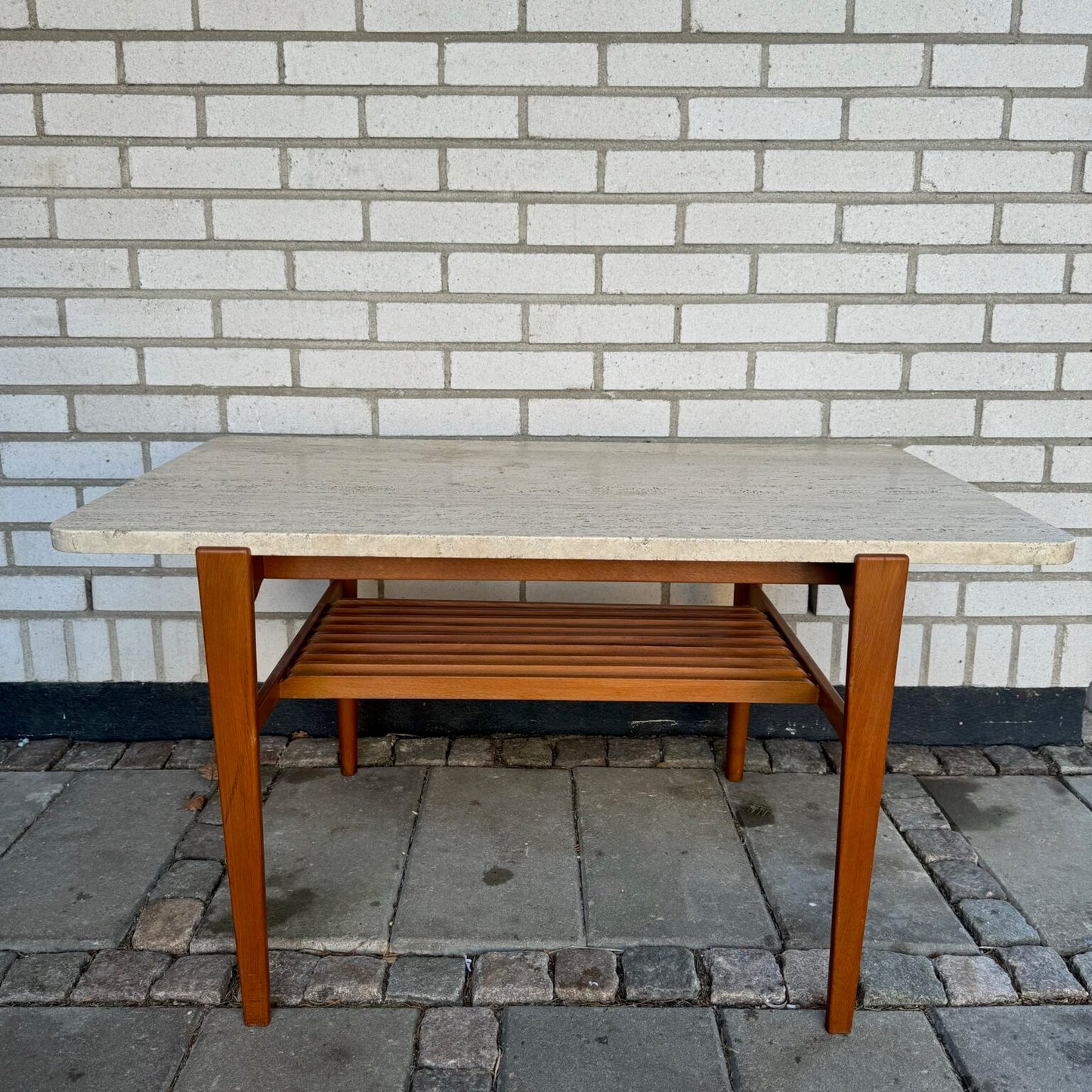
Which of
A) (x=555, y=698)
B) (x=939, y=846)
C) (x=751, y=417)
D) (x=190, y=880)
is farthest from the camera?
(x=751, y=417)

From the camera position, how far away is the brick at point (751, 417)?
2.94 m

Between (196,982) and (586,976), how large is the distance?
781mm

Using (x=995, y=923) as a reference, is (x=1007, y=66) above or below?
above

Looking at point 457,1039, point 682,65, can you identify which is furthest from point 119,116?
point 457,1039

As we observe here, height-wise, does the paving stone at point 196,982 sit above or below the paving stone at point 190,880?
above

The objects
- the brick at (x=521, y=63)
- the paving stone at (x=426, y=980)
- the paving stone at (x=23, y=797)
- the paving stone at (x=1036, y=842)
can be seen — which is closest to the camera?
the paving stone at (x=426, y=980)

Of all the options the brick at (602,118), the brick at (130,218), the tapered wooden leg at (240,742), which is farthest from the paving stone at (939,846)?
the brick at (130,218)

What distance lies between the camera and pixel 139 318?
2.88 metres

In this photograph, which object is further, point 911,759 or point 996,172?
point 911,759

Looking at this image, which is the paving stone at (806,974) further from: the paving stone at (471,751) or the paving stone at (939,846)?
the paving stone at (471,751)

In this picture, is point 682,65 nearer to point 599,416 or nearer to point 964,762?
point 599,416

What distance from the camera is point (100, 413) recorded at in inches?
116

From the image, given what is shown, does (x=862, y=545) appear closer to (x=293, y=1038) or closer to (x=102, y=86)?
(x=293, y=1038)

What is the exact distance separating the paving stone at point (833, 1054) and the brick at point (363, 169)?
2.22 m
